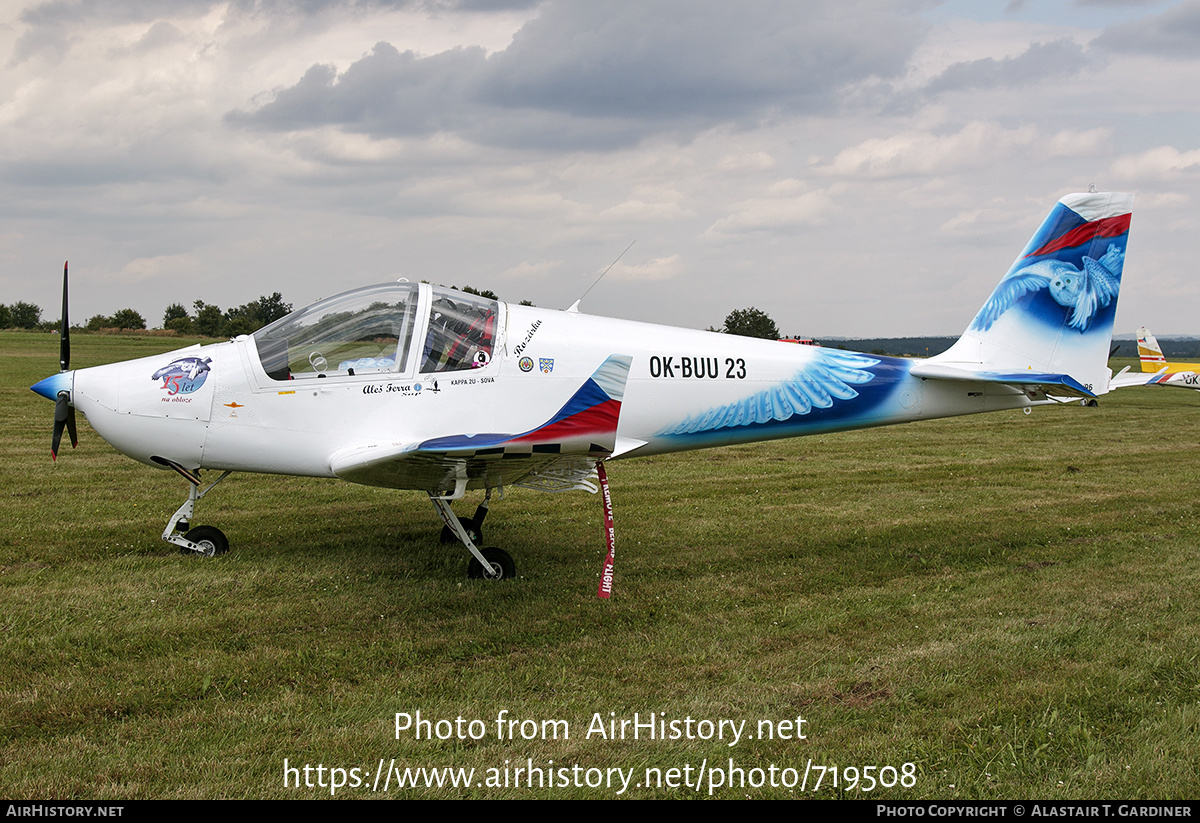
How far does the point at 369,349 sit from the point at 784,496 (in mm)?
6119

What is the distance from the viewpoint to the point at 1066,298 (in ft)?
27.5

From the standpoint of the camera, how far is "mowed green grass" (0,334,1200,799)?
A: 4.09 meters

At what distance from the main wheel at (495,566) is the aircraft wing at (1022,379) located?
166 inches

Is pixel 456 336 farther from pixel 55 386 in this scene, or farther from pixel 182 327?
Result: pixel 182 327

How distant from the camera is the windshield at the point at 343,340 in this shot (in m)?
6.74

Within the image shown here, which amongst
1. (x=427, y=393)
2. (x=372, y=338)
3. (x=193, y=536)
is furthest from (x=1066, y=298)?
(x=193, y=536)

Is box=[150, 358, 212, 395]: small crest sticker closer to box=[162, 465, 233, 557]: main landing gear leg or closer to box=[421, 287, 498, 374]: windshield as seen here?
box=[162, 465, 233, 557]: main landing gear leg

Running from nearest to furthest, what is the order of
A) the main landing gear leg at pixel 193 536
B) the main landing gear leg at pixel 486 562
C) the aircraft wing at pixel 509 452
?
the aircraft wing at pixel 509 452, the main landing gear leg at pixel 486 562, the main landing gear leg at pixel 193 536

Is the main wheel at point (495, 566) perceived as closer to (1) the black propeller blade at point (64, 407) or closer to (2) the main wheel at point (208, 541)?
(2) the main wheel at point (208, 541)

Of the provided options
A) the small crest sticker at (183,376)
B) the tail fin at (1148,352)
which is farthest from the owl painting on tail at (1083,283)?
the tail fin at (1148,352)

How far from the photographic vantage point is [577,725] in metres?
4.47

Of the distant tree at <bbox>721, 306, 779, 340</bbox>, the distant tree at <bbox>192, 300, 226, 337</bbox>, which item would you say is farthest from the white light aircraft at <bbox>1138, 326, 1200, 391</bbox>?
the distant tree at <bbox>192, 300, 226, 337</bbox>

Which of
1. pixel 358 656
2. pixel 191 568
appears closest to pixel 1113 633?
pixel 358 656
